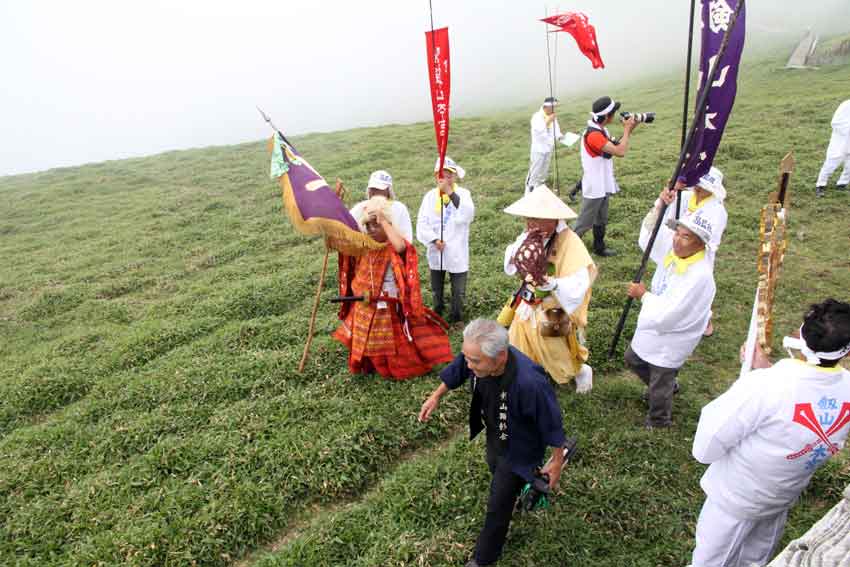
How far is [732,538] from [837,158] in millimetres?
11060

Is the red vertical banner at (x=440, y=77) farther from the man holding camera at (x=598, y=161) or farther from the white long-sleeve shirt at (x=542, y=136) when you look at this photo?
the white long-sleeve shirt at (x=542, y=136)

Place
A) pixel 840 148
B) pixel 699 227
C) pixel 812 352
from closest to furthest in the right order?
pixel 812 352 < pixel 699 227 < pixel 840 148

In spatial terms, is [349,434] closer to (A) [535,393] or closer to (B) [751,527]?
(A) [535,393]

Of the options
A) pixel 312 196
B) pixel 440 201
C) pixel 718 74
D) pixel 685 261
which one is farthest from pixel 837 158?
pixel 312 196

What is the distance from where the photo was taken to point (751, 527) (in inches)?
123

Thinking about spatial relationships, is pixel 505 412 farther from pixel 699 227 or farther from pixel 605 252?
pixel 605 252

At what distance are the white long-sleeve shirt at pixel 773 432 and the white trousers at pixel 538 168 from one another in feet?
30.7

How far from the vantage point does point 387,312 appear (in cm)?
596

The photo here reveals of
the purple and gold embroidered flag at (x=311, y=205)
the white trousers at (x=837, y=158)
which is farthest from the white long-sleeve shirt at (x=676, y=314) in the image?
the white trousers at (x=837, y=158)

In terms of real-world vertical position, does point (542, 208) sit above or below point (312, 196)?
below

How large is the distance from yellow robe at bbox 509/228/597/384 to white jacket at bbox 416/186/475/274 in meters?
2.04

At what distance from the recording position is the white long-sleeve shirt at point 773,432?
2617 millimetres

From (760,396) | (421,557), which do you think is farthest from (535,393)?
(421,557)

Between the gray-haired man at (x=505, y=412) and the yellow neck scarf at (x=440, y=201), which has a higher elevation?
the yellow neck scarf at (x=440, y=201)
